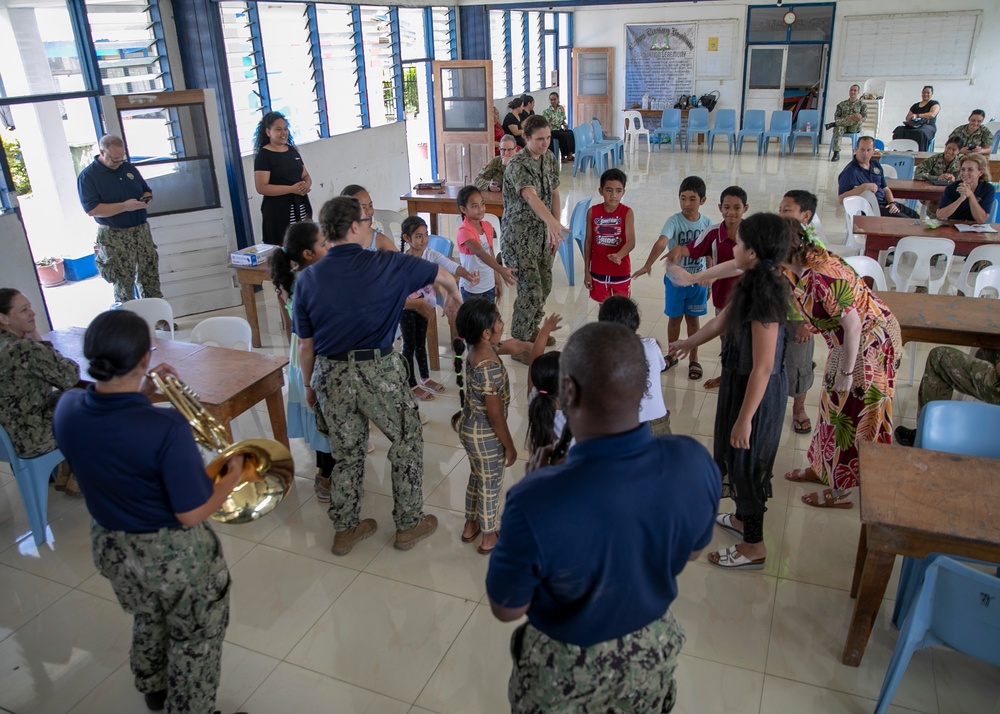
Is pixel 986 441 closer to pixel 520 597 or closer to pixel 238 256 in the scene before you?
pixel 520 597

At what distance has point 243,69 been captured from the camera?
820cm

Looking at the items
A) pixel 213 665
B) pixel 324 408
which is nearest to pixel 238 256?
pixel 324 408

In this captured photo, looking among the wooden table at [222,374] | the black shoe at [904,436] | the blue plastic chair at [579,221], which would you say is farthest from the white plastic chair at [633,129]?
the wooden table at [222,374]

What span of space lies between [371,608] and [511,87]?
1355 cm

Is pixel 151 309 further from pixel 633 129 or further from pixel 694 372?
pixel 633 129

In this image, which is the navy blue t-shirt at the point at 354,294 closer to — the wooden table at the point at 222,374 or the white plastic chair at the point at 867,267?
the wooden table at the point at 222,374

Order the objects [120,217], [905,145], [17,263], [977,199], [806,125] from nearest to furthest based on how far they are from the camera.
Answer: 1. [17,263]
2. [120,217]
3. [977,199]
4. [905,145]
5. [806,125]

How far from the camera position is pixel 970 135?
29.2 ft

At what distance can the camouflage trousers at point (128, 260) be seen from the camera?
5922 mm

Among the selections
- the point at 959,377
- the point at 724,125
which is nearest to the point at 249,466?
the point at 959,377

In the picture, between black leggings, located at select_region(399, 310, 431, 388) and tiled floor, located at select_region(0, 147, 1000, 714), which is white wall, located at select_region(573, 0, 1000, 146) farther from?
tiled floor, located at select_region(0, 147, 1000, 714)

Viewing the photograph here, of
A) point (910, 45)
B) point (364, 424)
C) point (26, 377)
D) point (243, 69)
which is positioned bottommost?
point (364, 424)

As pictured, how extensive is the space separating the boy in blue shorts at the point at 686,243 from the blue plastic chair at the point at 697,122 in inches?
428

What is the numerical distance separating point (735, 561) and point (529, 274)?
2.76m
